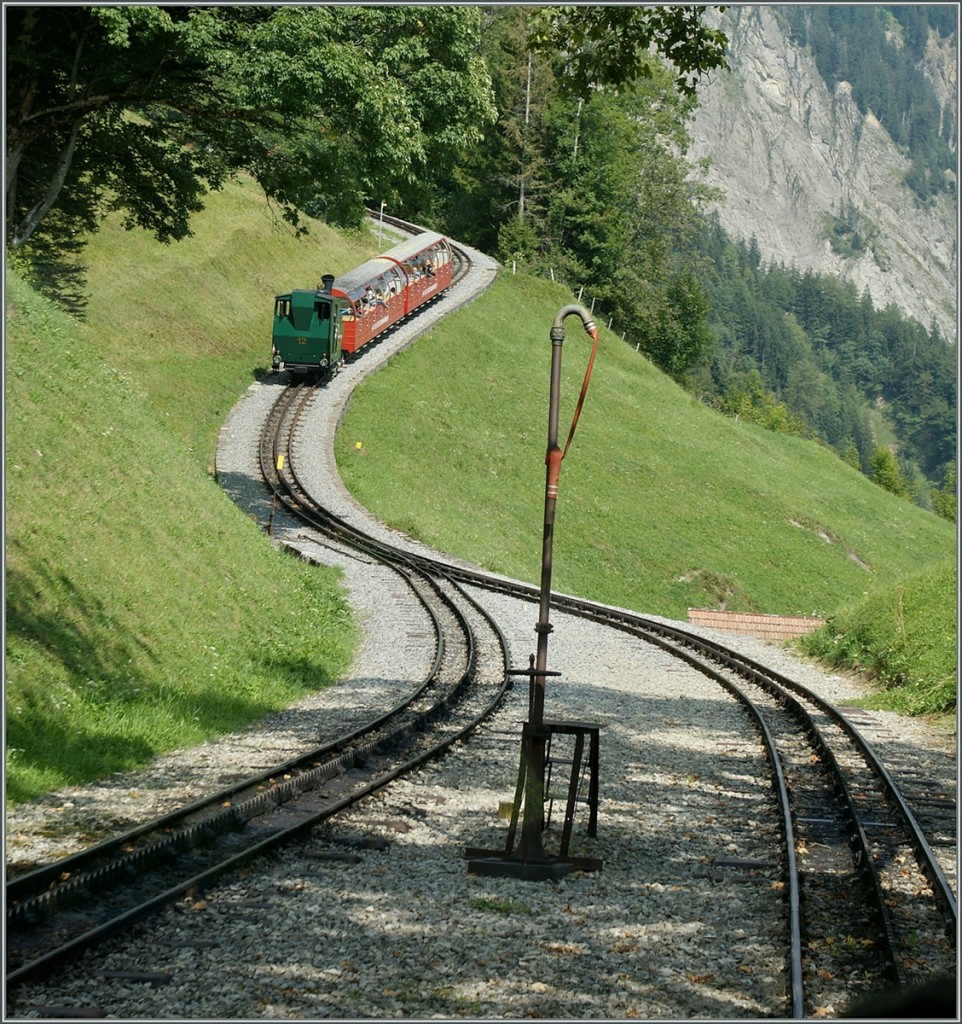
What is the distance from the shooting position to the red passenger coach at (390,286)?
160 ft

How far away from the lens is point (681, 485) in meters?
47.9

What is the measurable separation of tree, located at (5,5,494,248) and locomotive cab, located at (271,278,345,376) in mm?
16840

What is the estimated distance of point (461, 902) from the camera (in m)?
8.92

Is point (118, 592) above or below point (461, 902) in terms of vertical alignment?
above

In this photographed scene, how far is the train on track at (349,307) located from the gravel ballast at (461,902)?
30.6 metres

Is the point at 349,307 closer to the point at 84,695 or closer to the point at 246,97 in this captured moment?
the point at 246,97

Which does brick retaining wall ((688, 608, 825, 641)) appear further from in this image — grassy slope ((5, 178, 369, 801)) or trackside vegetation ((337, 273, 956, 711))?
grassy slope ((5, 178, 369, 801))

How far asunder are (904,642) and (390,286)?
33.7 meters

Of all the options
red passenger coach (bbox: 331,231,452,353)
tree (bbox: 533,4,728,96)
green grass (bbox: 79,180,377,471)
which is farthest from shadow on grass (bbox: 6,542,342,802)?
red passenger coach (bbox: 331,231,452,353)

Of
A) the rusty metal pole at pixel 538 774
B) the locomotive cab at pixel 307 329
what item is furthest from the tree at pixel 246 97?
the locomotive cab at pixel 307 329

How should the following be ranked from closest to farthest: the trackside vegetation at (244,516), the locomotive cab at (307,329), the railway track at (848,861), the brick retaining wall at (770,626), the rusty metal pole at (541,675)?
the railway track at (848,861) < the rusty metal pole at (541,675) < the trackside vegetation at (244,516) < the brick retaining wall at (770,626) < the locomotive cab at (307,329)

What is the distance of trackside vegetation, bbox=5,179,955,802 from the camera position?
14.5 meters

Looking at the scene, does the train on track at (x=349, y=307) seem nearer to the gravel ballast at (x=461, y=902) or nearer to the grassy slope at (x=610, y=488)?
the grassy slope at (x=610, y=488)

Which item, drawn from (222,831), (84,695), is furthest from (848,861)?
(84,695)
